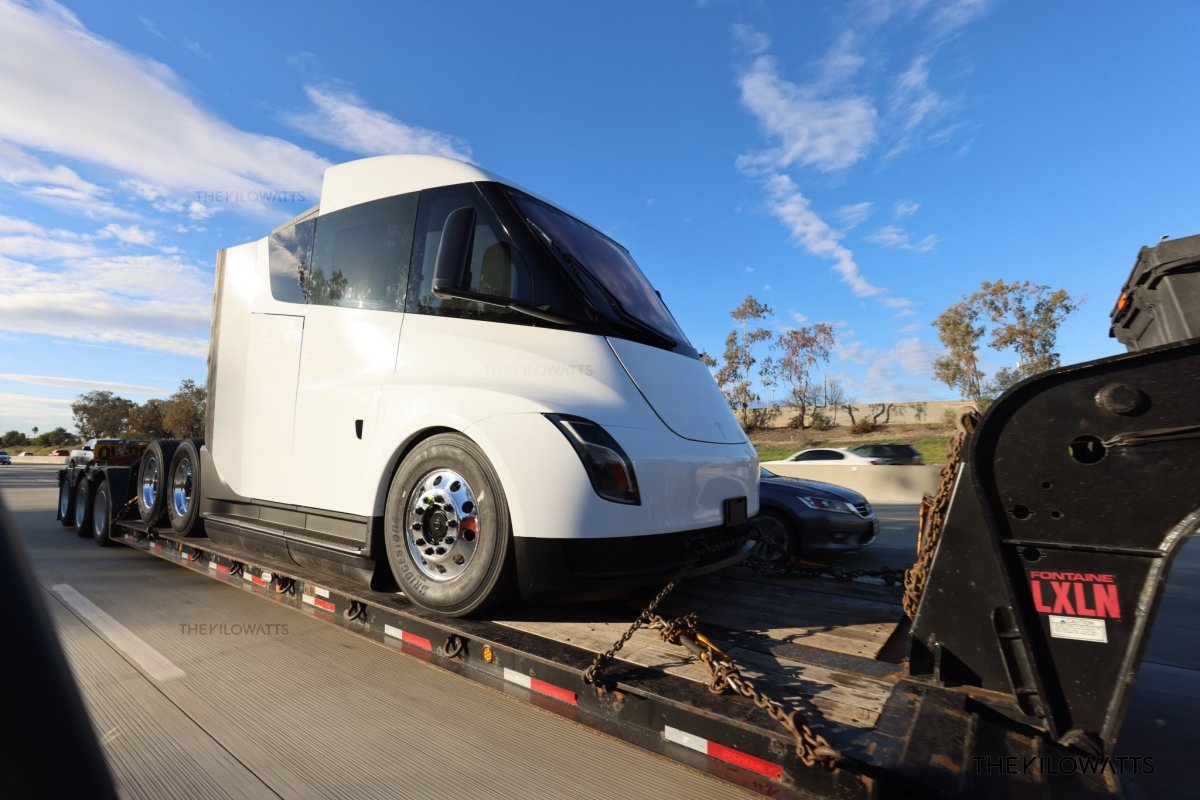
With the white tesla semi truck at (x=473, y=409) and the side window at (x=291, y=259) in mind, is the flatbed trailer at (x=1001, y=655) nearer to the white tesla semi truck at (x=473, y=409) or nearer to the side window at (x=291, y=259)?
the white tesla semi truck at (x=473, y=409)

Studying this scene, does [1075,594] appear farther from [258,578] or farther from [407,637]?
[258,578]

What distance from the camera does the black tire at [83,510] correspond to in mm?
7461

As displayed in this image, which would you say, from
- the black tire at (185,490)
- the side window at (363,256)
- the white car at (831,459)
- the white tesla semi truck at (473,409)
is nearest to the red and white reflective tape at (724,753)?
the white tesla semi truck at (473,409)

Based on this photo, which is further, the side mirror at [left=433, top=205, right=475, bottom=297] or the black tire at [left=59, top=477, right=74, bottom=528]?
the black tire at [left=59, top=477, right=74, bottom=528]

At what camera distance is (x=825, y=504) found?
5.51 meters

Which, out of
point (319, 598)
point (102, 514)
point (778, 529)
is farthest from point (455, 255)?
point (102, 514)

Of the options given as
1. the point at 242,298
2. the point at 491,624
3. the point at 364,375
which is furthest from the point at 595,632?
the point at 242,298

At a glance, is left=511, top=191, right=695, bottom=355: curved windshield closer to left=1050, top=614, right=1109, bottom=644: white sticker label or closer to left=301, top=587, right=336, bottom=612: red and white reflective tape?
left=1050, top=614, right=1109, bottom=644: white sticker label

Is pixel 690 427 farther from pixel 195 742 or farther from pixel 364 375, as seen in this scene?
pixel 195 742

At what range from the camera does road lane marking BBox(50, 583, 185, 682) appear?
10.2ft

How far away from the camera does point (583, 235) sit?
11.7ft

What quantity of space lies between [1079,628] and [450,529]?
2.40 meters

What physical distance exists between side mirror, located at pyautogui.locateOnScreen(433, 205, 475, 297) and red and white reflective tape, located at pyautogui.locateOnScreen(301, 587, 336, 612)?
1.83 metres

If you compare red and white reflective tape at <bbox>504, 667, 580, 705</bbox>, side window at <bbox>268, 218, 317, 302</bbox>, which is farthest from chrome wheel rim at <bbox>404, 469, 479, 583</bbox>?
side window at <bbox>268, 218, 317, 302</bbox>
